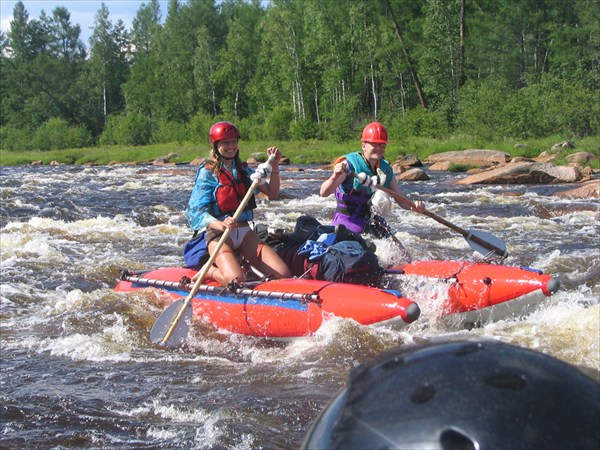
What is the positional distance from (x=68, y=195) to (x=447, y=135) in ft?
70.8

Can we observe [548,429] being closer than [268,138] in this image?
Yes

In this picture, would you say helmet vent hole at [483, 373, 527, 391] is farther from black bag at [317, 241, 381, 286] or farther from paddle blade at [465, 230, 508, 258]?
paddle blade at [465, 230, 508, 258]

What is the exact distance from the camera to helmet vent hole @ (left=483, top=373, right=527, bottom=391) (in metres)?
1.39

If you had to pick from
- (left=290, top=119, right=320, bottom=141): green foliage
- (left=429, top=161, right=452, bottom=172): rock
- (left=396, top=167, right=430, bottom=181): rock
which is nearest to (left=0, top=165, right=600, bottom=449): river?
(left=396, top=167, right=430, bottom=181): rock

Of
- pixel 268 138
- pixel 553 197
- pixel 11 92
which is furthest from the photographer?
pixel 11 92

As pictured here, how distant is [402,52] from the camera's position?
42219mm

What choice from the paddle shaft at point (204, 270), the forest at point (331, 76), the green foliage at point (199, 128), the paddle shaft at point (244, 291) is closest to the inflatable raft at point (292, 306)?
the paddle shaft at point (244, 291)

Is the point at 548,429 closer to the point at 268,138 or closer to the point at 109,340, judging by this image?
the point at 109,340

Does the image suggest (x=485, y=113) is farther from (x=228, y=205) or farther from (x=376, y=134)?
(x=228, y=205)

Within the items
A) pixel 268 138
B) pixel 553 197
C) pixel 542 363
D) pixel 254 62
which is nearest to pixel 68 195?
pixel 553 197

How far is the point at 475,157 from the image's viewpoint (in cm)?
2555

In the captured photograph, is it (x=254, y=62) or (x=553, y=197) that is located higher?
(x=254, y=62)

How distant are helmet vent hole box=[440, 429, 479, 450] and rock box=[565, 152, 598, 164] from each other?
2237cm

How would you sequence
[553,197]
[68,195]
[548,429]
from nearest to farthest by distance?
[548,429] → [553,197] → [68,195]
